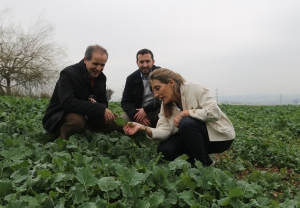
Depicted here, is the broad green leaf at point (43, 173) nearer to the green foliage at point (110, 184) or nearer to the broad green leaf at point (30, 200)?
the green foliage at point (110, 184)

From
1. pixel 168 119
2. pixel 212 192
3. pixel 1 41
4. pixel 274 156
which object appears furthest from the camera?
Answer: pixel 1 41

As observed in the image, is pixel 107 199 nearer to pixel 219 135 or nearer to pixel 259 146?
pixel 219 135

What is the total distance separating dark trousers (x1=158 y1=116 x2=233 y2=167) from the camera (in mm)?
3402

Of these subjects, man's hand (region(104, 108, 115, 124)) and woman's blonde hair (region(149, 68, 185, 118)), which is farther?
man's hand (region(104, 108, 115, 124))

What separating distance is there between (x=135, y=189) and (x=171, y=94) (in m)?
1.36

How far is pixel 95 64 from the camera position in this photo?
369 cm

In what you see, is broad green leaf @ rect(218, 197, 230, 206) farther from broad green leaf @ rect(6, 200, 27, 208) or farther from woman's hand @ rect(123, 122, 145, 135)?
woman's hand @ rect(123, 122, 145, 135)

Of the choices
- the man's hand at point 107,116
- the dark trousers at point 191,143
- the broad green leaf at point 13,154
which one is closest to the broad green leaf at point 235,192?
the dark trousers at point 191,143

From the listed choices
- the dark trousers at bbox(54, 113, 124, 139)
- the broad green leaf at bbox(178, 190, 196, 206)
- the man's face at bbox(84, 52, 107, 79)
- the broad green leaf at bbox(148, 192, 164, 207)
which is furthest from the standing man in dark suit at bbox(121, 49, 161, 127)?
the broad green leaf at bbox(148, 192, 164, 207)

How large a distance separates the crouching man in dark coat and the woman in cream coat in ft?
1.53

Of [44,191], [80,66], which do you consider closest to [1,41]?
[80,66]

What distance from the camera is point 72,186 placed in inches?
90.8

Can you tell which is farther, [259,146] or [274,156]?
[259,146]

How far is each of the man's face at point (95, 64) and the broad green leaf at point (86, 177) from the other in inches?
65.3
